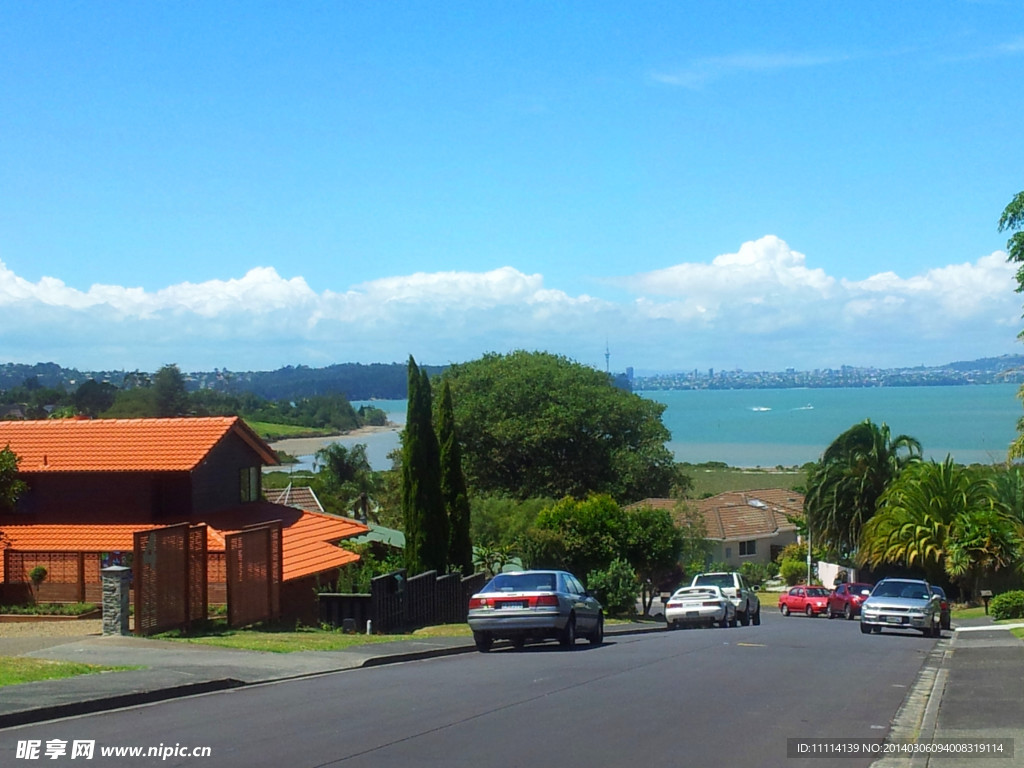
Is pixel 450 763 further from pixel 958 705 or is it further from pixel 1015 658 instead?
pixel 1015 658

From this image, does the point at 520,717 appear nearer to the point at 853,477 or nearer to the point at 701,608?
the point at 701,608

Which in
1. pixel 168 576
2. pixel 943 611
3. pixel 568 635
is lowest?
pixel 943 611

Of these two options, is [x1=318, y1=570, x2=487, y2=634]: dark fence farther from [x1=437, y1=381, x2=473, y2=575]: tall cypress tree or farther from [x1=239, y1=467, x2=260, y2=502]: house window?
[x1=239, y1=467, x2=260, y2=502]: house window

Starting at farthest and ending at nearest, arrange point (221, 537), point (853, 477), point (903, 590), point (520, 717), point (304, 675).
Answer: point (853, 477)
point (903, 590)
point (221, 537)
point (304, 675)
point (520, 717)

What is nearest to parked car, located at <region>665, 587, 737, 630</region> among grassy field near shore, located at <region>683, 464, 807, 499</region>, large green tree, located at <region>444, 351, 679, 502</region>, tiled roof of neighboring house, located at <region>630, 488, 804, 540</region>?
large green tree, located at <region>444, 351, 679, 502</region>

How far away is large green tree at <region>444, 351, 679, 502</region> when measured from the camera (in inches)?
2379

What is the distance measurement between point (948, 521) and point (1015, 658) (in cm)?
3109

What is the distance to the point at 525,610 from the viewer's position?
19500 mm

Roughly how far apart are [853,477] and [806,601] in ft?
52.1

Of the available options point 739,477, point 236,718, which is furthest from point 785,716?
point 739,477

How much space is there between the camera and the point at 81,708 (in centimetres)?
1131

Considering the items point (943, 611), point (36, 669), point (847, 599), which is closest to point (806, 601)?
point (847, 599)

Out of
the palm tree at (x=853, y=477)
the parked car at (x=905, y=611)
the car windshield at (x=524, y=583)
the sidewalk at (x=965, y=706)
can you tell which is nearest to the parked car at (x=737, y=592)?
the parked car at (x=905, y=611)

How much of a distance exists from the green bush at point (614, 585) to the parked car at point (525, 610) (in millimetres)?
18149
